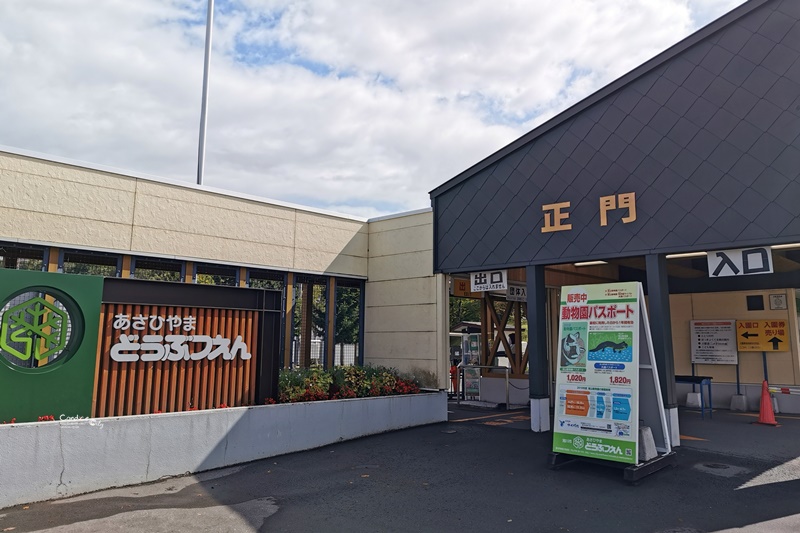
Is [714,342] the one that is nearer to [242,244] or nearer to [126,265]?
[242,244]

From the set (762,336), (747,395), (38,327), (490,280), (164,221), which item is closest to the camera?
(38,327)

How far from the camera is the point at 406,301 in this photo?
48.2 feet

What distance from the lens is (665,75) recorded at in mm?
11008

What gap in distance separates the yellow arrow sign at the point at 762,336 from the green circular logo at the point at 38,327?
16158 millimetres

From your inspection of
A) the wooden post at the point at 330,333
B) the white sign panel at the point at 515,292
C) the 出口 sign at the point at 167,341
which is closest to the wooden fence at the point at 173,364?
the 出口 sign at the point at 167,341

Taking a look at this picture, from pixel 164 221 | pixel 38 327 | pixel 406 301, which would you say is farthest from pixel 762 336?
pixel 38 327

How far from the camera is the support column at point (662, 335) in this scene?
403 inches

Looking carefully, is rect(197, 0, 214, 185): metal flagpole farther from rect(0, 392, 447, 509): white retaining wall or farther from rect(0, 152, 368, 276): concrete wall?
rect(0, 392, 447, 509): white retaining wall

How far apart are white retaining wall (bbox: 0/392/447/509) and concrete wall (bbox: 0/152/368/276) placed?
4.37m

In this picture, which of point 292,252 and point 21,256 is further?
point 292,252

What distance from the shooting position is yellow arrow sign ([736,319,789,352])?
14.9 m

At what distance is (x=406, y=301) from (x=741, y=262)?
7735mm

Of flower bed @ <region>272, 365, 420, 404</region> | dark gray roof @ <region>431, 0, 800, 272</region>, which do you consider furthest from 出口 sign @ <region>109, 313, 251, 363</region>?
dark gray roof @ <region>431, 0, 800, 272</region>

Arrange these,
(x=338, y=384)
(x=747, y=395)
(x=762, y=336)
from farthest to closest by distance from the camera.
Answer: (x=747, y=395), (x=762, y=336), (x=338, y=384)
